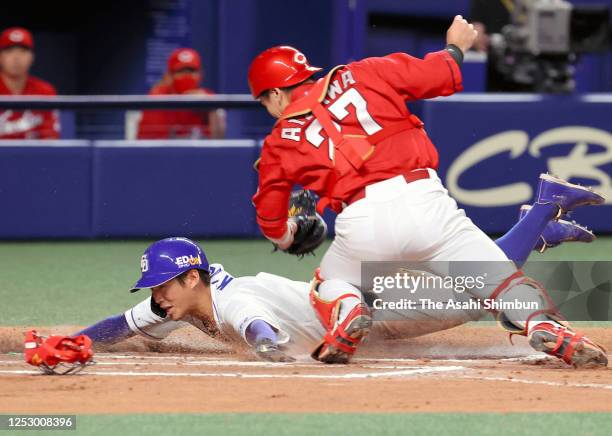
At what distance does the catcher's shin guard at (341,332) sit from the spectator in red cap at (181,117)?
4559 millimetres

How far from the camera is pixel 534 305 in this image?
556 centimetres

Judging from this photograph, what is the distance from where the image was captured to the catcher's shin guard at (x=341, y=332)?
552cm

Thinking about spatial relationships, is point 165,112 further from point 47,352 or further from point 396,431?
point 396,431

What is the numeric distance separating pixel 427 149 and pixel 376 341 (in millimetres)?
1066

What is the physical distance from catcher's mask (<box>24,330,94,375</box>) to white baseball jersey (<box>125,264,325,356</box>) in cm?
59

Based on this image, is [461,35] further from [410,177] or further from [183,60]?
[183,60]

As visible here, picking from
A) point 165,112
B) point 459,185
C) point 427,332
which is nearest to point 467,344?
point 427,332

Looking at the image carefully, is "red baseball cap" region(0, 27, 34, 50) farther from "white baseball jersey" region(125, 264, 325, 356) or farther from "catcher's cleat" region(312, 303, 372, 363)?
"catcher's cleat" region(312, 303, 372, 363)

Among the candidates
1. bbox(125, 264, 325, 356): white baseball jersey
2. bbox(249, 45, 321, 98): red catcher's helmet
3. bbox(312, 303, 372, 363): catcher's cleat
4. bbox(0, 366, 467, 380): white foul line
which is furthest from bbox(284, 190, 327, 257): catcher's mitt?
bbox(0, 366, 467, 380): white foul line

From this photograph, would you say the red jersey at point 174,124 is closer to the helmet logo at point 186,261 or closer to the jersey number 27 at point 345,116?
the helmet logo at point 186,261

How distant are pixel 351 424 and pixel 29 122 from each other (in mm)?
6246

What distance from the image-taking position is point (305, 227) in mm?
6277

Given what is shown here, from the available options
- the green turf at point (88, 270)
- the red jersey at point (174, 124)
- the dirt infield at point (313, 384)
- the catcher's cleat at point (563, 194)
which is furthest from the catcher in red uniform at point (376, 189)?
the red jersey at point (174, 124)

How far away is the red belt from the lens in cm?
574
